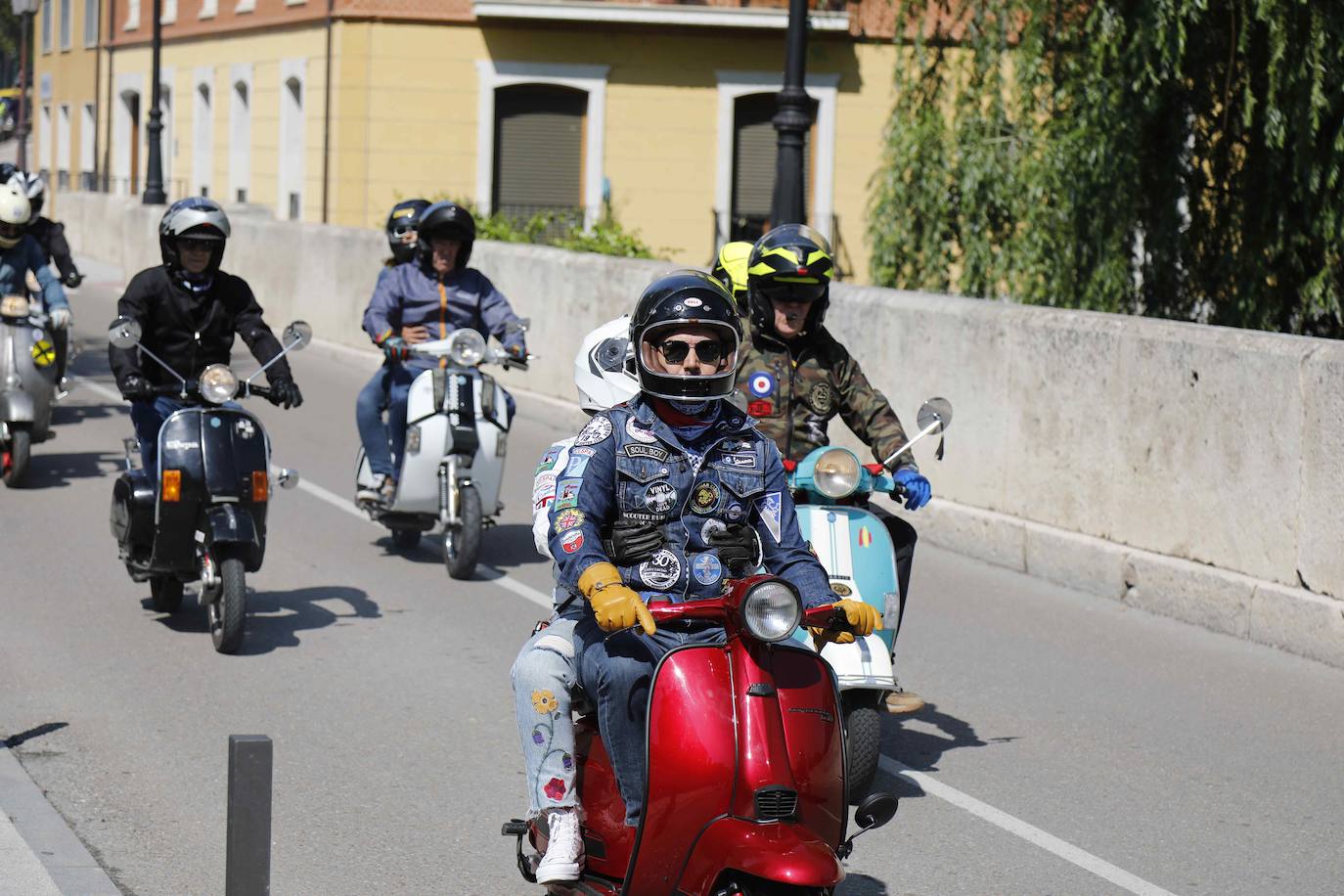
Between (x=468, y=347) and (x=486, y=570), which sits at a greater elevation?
(x=468, y=347)

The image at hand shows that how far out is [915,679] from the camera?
321 inches

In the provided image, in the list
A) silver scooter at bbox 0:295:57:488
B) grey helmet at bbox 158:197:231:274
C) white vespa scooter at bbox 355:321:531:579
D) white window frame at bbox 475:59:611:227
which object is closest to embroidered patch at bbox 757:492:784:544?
grey helmet at bbox 158:197:231:274

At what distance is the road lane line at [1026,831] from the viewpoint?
18.7 ft

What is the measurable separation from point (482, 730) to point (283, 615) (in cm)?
223

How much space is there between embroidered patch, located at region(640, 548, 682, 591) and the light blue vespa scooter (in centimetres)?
152

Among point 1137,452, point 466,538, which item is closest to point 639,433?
point 466,538

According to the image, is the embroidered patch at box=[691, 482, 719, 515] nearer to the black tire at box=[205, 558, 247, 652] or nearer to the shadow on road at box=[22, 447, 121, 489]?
the black tire at box=[205, 558, 247, 652]

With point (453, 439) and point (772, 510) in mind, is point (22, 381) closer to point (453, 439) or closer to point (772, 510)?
point (453, 439)

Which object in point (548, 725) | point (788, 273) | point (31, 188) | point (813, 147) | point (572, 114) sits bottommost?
point (548, 725)

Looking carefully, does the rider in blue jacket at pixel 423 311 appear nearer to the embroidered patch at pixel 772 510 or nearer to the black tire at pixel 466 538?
the black tire at pixel 466 538

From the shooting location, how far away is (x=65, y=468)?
13352 mm

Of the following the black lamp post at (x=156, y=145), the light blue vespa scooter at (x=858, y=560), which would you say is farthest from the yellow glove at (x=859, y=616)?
the black lamp post at (x=156, y=145)

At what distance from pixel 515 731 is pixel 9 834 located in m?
2.02

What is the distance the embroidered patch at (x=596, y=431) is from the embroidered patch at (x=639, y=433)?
0.05m
